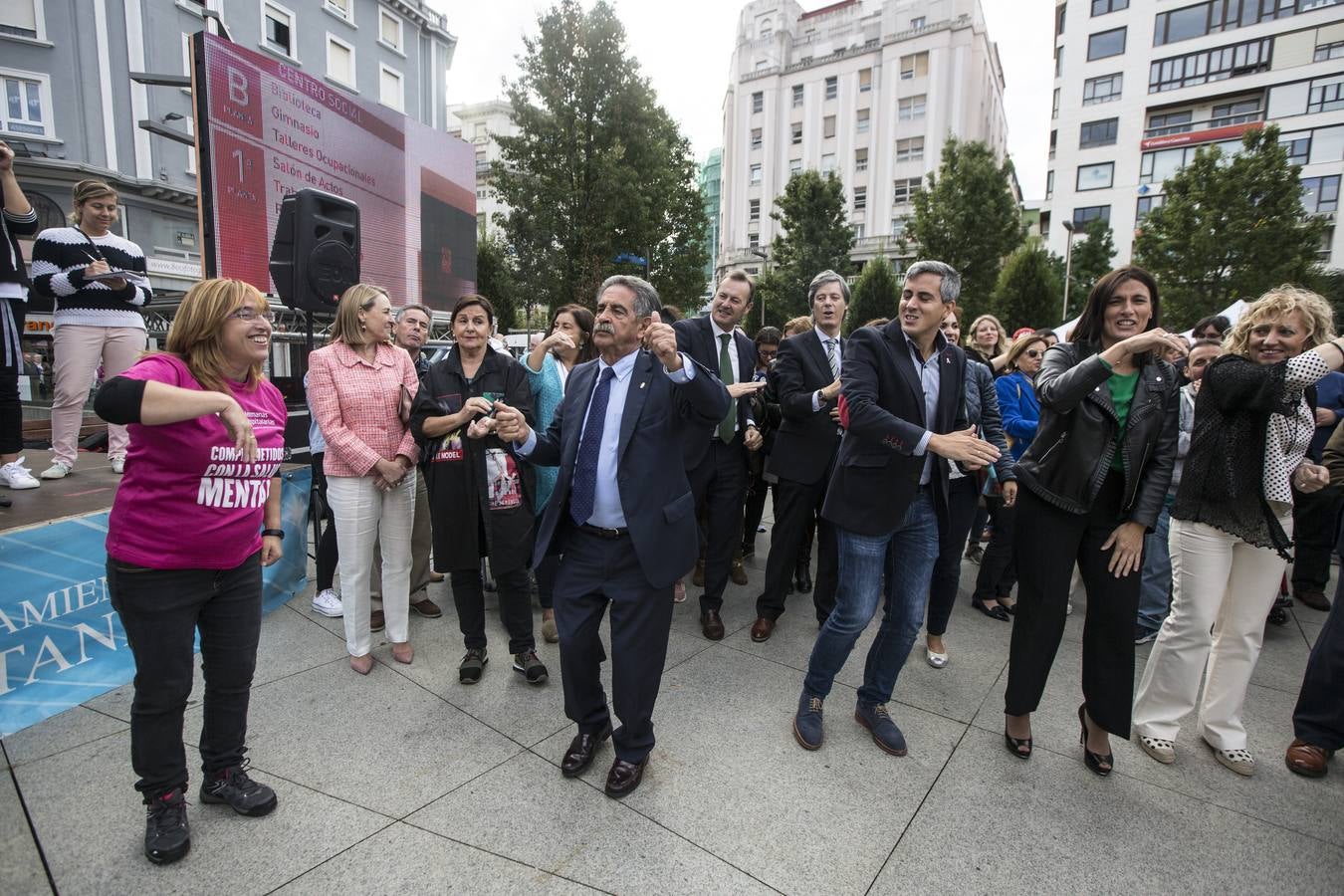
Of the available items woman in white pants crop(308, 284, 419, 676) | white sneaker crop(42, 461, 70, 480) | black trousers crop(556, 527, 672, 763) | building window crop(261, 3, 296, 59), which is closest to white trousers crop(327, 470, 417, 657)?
woman in white pants crop(308, 284, 419, 676)

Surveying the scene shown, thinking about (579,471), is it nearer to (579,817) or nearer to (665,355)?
(665,355)

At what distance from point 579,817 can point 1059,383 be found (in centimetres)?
257

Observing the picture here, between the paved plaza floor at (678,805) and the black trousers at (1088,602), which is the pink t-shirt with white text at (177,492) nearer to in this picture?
the paved plaza floor at (678,805)

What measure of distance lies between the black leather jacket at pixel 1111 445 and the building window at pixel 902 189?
4815 centimetres

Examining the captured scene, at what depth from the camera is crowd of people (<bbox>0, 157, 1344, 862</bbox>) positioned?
2199mm

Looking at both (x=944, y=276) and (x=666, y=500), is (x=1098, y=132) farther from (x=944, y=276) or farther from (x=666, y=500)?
(x=666, y=500)

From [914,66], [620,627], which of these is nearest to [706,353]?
[620,627]

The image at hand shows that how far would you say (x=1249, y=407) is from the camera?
9.04 feet

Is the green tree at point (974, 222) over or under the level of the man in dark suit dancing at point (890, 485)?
over

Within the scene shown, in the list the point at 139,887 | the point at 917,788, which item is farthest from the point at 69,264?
the point at 917,788

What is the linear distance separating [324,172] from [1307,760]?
16105mm

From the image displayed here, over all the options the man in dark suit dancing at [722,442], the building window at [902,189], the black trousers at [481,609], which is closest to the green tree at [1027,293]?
the man in dark suit dancing at [722,442]

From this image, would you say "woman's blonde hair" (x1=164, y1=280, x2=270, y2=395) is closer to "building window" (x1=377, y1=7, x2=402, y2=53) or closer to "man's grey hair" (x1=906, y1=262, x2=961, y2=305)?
"man's grey hair" (x1=906, y1=262, x2=961, y2=305)

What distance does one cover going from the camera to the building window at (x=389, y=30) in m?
28.5
